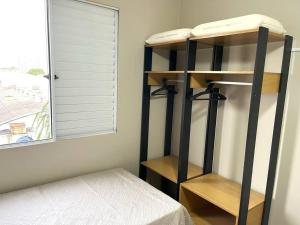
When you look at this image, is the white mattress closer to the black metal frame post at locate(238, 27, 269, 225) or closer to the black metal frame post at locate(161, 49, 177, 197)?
the black metal frame post at locate(238, 27, 269, 225)

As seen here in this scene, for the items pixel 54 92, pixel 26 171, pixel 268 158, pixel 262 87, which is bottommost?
pixel 26 171

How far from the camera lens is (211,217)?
2.23m

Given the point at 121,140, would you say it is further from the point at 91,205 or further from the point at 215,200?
the point at 215,200

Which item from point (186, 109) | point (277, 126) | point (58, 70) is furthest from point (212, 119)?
point (58, 70)

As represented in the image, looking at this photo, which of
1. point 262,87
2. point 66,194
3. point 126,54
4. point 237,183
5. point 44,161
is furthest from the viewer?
point 126,54

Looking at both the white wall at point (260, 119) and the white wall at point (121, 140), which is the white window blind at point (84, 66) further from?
the white wall at point (260, 119)

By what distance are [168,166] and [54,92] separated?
136 cm

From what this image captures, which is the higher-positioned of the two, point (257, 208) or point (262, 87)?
point (262, 87)

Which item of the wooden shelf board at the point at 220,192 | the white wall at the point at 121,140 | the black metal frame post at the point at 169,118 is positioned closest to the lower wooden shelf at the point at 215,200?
the wooden shelf board at the point at 220,192

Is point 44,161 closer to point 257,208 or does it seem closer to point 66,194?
point 66,194

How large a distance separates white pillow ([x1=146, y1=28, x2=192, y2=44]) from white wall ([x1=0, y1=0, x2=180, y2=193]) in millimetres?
156

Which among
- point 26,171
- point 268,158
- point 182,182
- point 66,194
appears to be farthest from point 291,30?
point 26,171

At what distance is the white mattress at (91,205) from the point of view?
1543 mm

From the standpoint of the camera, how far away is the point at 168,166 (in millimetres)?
2484
